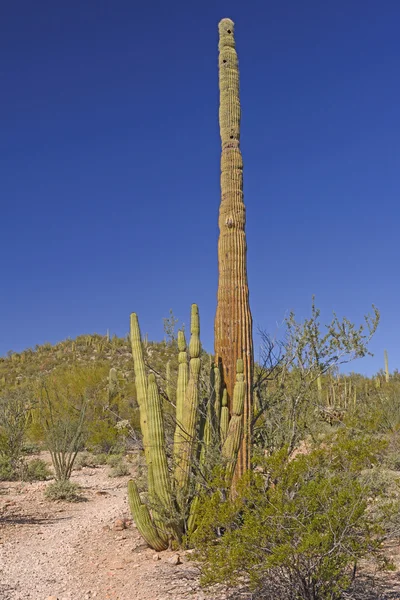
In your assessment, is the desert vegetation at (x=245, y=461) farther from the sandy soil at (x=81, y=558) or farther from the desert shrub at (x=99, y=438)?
the desert shrub at (x=99, y=438)

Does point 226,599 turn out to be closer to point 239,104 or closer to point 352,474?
point 352,474

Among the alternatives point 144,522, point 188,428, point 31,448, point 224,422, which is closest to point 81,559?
point 144,522

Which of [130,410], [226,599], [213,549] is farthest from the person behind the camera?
[130,410]

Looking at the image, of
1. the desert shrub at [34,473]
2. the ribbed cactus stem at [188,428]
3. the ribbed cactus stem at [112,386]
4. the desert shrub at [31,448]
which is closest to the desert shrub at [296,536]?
the ribbed cactus stem at [188,428]

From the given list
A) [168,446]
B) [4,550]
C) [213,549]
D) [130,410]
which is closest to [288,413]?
[168,446]

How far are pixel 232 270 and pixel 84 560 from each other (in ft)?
13.4

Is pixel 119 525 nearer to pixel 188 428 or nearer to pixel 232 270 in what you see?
pixel 188 428

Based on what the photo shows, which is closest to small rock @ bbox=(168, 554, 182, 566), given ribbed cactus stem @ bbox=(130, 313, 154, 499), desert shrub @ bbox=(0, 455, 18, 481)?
ribbed cactus stem @ bbox=(130, 313, 154, 499)

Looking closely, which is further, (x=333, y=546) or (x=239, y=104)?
(x=239, y=104)

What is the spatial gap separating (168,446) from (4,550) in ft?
8.17

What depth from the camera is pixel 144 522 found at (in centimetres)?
691

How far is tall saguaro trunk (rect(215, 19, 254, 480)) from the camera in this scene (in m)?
7.48

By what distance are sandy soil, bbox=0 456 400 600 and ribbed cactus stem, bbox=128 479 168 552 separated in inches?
5.7

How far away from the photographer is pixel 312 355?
8.52 m
